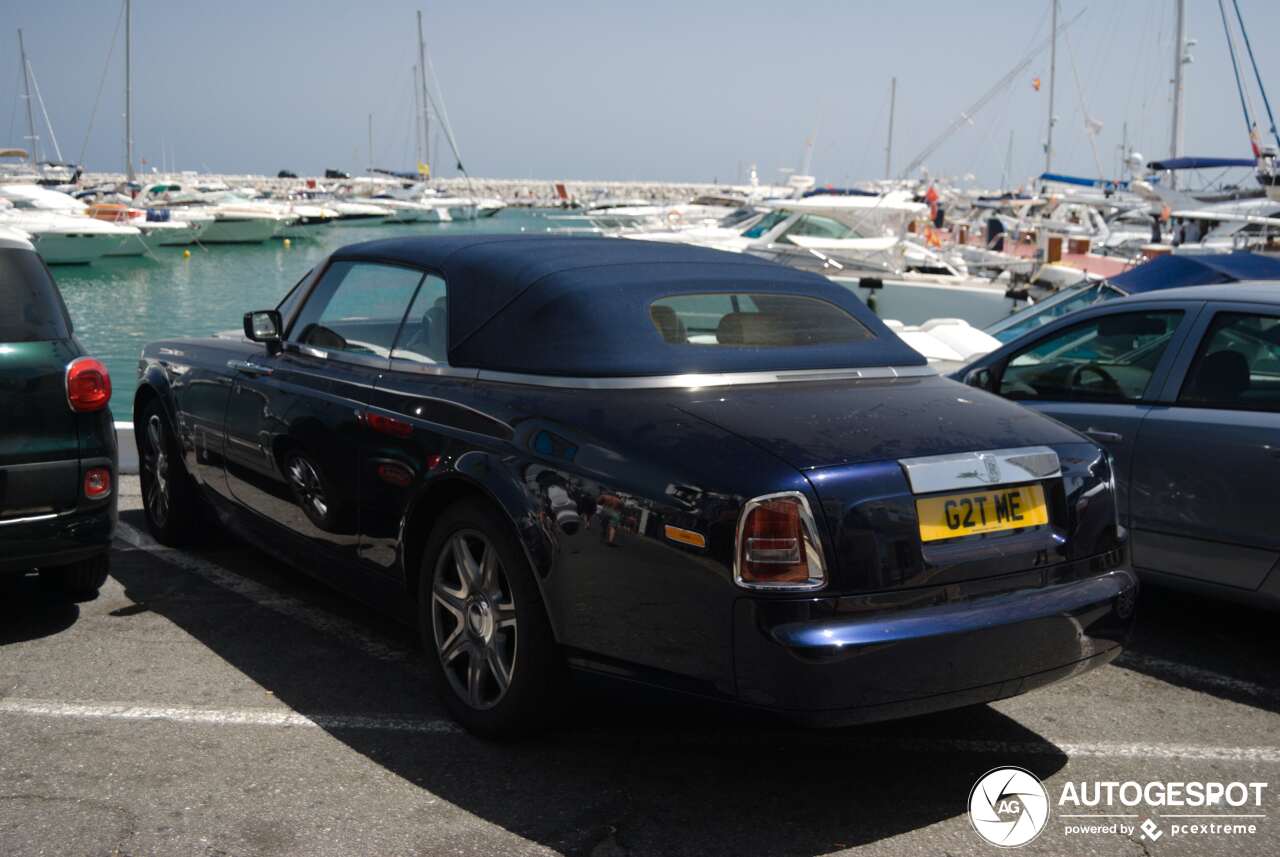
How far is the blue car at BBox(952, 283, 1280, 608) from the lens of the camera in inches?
A: 185

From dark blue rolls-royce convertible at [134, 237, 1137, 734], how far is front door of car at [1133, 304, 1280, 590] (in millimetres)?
1172

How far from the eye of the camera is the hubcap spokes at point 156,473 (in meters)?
6.30

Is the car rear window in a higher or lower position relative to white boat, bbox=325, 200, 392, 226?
lower

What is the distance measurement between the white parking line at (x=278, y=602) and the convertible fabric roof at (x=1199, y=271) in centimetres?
538

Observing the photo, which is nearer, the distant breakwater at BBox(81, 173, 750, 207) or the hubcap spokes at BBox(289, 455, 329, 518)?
the hubcap spokes at BBox(289, 455, 329, 518)

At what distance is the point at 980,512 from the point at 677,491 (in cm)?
83

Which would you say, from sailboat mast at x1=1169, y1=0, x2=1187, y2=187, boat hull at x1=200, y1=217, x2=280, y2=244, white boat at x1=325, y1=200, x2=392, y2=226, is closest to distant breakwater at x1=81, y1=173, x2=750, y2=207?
white boat at x1=325, y1=200, x2=392, y2=226

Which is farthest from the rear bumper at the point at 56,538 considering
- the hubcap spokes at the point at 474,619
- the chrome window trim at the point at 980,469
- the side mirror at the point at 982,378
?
the side mirror at the point at 982,378

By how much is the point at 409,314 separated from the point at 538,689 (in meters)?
1.57

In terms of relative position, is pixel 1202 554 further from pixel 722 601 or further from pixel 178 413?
pixel 178 413

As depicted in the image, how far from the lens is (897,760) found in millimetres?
3941

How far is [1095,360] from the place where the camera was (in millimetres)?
5535

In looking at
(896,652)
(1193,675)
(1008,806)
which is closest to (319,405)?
(896,652)

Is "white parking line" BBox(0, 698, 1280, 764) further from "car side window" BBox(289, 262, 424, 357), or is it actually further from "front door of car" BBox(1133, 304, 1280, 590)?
"car side window" BBox(289, 262, 424, 357)
